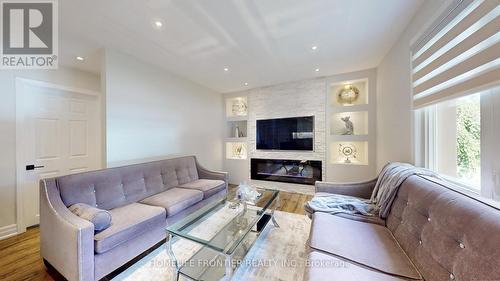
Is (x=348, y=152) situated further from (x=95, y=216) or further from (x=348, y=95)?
(x=95, y=216)

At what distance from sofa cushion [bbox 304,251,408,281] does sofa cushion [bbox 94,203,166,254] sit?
60.3 inches

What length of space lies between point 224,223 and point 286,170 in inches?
93.7

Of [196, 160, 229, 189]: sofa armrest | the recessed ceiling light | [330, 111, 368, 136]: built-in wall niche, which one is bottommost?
[196, 160, 229, 189]: sofa armrest

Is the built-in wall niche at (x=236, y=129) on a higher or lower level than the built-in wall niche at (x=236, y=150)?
higher

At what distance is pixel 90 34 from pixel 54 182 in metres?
1.66

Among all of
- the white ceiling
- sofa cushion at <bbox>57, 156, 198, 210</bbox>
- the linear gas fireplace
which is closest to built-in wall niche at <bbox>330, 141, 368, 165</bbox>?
the linear gas fireplace

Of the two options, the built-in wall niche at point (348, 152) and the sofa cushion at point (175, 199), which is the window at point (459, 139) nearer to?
the built-in wall niche at point (348, 152)

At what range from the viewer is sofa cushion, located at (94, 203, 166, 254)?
1424 mm

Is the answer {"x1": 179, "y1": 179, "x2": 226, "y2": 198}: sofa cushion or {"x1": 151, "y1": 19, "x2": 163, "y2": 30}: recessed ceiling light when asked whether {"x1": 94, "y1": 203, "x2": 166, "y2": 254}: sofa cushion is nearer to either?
{"x1": 179, "y1": 179, "x2": 226, "y2": 198}: sofa cushion

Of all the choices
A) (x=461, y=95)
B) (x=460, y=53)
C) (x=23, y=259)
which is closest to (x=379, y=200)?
(x=461, y=95)

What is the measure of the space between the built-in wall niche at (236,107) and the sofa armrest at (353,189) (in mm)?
3054

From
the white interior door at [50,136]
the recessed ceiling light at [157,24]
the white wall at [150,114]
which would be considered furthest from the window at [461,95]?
the white interior door at [50,136]

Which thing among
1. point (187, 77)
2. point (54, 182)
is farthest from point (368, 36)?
point (54, 182)

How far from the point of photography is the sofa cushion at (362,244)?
1048 millimetres
